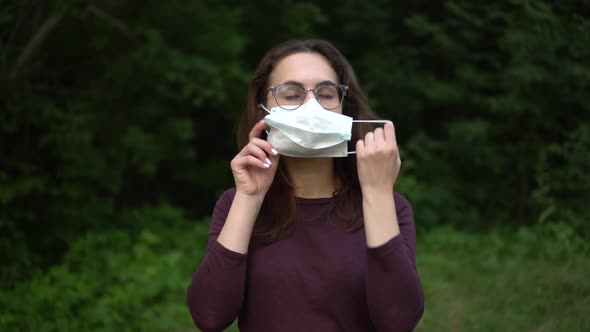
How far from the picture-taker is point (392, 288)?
180cm

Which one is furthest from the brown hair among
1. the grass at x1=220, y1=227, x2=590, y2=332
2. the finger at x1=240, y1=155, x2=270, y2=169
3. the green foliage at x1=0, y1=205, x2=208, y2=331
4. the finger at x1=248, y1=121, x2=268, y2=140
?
the green foliage at x1=0, y1=205, x2=208, y2=331

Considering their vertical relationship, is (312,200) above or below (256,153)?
below

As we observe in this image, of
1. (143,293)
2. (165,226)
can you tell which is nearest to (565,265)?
(143,293)

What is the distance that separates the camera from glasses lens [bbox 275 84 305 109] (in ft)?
7.09

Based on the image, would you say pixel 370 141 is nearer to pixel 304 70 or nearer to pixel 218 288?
pixel 304 70

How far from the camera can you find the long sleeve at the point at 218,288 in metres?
1.87

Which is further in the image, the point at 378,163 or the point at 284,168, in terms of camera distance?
the point at 284,168

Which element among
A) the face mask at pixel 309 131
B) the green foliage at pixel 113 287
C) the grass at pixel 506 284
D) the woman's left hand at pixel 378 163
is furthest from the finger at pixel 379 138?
the green foliage at pixel 113 287

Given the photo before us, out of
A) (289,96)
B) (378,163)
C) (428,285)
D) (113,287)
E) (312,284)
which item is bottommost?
(113,287)

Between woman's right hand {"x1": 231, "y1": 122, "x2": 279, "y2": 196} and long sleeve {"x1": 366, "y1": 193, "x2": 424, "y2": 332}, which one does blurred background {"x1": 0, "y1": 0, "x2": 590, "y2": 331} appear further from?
woman's right hand {"x1": 231, "y1": 122, "x2": 279, "y2": 196}

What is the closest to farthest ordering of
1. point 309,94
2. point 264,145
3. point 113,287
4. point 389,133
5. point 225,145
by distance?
1. point 389,133
2. point 264,145
3. point 309,94
4. point 113,287
5. point 225,145

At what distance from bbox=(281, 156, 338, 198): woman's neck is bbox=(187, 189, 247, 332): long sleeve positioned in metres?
0.42

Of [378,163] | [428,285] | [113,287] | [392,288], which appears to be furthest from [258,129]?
[113,287]

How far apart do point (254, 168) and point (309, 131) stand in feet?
0.79
